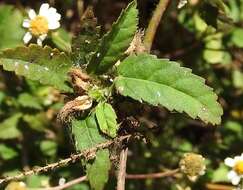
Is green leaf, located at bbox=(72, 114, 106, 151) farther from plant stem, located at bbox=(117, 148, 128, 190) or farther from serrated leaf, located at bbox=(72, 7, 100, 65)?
serrated leaf, located at bbox=(72, 7, 100, 65)

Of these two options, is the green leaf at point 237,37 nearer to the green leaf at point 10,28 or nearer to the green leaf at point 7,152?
the green leaf at point 10,28

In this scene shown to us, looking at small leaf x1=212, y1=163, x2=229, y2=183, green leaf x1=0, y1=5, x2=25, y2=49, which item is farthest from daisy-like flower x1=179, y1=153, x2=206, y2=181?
green leaf x1=0, y1=5, x2=25, y2=49

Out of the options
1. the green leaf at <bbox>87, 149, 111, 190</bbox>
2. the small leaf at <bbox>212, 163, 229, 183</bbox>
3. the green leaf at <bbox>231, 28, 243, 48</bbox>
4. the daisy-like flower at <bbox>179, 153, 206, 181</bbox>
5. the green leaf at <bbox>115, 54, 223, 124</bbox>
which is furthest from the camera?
the green leaf at <bbox>231, 28, 243, 48</bbox>

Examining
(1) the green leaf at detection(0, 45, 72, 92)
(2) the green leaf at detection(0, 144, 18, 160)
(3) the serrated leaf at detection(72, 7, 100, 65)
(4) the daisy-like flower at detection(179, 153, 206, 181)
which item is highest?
(3) the serrated leaf at detection(72, 7, 100, 65)

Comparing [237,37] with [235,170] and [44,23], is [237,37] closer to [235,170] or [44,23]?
[235,170]

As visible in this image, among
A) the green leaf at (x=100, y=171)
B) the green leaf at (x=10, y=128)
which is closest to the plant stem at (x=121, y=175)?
the green leaf at (x=100, y=171)

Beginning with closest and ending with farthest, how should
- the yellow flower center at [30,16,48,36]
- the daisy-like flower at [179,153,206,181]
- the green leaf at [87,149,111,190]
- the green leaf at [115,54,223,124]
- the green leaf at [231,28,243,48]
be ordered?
the green leaf at [115,54,223,124], the green leaf at [87,149,111,190], the daisy-like flower at [179,153,206,181], the yellow flower center at [30,16,48,36], the green leaf at [231,28,243,48]

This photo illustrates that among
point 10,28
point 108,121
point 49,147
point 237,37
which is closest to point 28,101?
point 49,147

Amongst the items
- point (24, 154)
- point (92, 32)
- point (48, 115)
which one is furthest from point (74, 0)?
point (92, 32)
